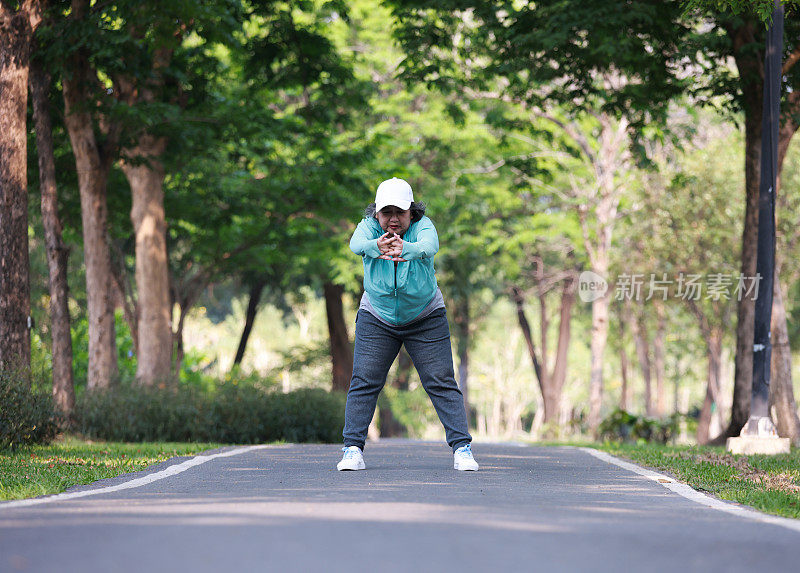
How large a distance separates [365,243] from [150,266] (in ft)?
38.3

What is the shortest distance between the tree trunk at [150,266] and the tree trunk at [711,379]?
18.7 meters

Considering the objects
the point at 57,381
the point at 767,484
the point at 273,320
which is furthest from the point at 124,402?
the point at 273,320

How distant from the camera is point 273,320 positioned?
7694 cm

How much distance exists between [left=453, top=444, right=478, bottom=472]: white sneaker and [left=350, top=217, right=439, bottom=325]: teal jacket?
109cm

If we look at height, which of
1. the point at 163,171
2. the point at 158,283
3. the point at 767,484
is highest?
the point at 163,171

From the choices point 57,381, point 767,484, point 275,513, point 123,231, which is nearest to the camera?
point 275,513

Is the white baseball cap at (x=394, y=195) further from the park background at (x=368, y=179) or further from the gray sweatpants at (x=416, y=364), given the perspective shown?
the park background at (x=368, y=179)

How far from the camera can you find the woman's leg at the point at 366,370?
859 cm

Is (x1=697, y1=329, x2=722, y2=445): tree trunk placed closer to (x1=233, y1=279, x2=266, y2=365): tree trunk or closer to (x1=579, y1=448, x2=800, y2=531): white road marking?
(x1=233, y1=279, x2=266, y2=365): tree trunk

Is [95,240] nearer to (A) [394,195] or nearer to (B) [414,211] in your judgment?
(B) [414,211]

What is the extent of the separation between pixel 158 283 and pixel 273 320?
58.1 meters

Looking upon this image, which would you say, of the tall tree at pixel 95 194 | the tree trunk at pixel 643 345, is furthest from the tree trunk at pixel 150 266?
the tree trunk at pixel 643 345

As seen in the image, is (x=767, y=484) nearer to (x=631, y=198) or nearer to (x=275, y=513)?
(x=275, y=513)

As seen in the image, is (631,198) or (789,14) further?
(631,198)
